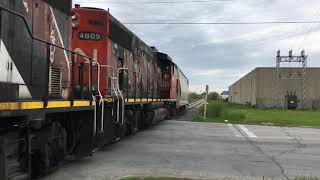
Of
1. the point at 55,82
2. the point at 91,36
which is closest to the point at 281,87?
the point at 91,36

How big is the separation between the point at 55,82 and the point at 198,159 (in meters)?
4.78

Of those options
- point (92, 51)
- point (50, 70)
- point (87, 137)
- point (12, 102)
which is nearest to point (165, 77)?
point (92, 51)

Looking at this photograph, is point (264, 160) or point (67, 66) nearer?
point (67, 66)

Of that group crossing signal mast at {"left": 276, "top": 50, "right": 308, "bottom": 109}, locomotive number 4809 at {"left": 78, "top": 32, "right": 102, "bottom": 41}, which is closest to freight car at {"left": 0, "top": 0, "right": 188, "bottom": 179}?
locomotive number 4809 at {"left": 78, "top": 32, "right": 102, "bottom": 41}

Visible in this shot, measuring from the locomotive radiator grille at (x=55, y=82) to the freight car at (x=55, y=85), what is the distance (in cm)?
2

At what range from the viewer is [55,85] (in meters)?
9.84

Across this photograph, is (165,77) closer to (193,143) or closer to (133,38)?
(133,38)

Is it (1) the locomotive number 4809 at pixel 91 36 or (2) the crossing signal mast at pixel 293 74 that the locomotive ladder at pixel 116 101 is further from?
(2) the crossing signal mast at pixel 293 74

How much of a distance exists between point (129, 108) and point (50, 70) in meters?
7.99

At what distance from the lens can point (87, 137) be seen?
37.7 feet

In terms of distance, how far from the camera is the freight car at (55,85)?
25.1 ft

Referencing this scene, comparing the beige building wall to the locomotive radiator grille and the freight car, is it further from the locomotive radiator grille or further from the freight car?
the locomotive radiator grille

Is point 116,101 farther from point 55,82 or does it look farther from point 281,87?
point 281,87

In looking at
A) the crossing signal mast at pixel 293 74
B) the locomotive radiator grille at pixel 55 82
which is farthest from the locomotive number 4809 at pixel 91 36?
the crossing signal mast at pixel 293 74
